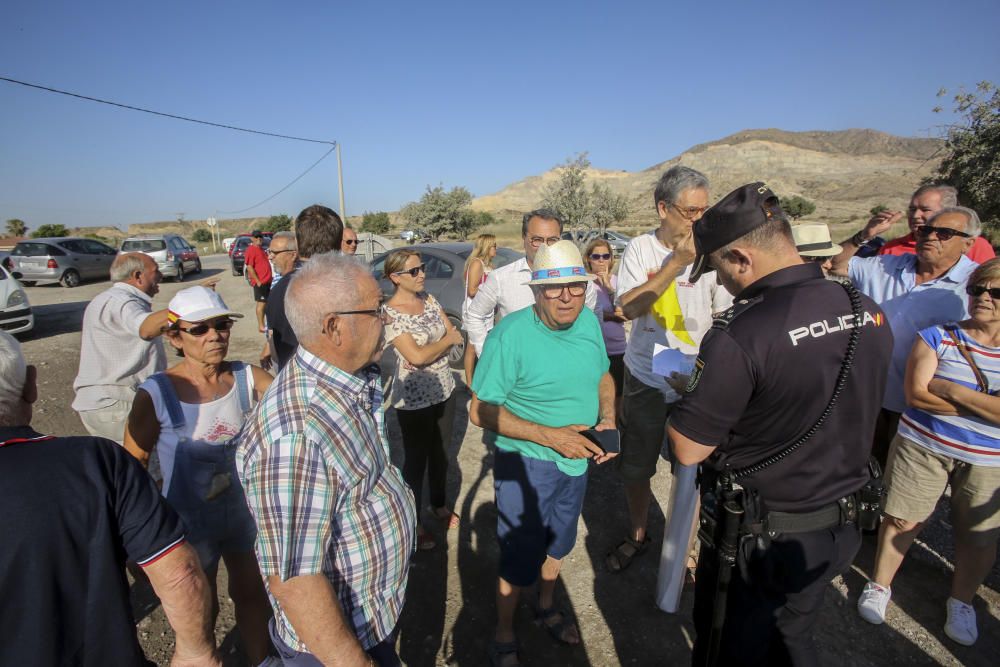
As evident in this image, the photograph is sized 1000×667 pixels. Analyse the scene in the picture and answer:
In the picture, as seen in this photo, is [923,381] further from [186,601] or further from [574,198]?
[574,198]

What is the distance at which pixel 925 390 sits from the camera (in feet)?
8.18

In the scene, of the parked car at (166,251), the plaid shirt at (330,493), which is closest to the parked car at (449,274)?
the plaid shirt at (330,493)

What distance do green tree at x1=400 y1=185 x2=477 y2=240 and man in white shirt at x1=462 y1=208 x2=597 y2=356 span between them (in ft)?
109

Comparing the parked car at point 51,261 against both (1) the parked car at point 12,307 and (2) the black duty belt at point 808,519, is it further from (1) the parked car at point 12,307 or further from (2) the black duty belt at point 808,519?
(2) the black duty belt at point 808,519

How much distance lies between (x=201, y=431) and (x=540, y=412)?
154 centimetres

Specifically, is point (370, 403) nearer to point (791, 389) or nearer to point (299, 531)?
point (299, 531)

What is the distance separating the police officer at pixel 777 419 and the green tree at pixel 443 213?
35406 mm

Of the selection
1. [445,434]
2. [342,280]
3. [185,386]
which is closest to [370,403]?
[342,280]

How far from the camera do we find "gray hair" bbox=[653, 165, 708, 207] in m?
2.71

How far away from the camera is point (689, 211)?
2732mm

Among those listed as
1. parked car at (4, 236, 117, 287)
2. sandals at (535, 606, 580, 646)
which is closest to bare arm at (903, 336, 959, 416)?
sandals at (535, 606, 580, 646)

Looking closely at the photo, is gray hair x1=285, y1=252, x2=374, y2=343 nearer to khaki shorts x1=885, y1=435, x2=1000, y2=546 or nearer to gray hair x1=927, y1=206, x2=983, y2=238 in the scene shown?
khaki shorts x1=885, y1=435, x2=1000, y2=546

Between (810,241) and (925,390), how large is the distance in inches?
51.3

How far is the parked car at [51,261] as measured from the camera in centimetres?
1520
